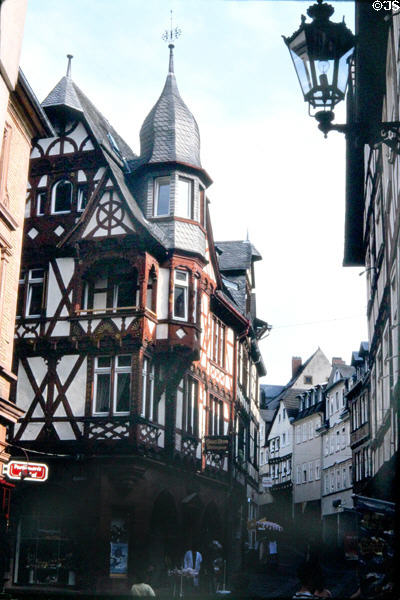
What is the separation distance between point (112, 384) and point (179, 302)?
4.10 m

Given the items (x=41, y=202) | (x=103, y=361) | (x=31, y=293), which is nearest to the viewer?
(x=103, y=361)

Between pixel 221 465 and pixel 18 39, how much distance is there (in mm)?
29251

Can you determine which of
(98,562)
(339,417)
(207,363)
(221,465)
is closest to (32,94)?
(98,562)

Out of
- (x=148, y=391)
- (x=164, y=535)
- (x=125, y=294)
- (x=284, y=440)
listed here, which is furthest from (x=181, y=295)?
(x=284, y=440)

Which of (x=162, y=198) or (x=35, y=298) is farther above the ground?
(x=162, y=198)

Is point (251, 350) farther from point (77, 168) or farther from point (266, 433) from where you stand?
point (266, 433)

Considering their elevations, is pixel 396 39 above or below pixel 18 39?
above

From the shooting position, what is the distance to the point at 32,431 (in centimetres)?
2872

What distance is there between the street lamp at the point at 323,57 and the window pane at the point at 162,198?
23.2 meters

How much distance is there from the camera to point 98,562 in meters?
26.8

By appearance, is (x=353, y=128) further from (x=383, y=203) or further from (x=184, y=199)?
(x=184, y=199)

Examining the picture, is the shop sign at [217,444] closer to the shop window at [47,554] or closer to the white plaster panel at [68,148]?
the shop window at [47,554]

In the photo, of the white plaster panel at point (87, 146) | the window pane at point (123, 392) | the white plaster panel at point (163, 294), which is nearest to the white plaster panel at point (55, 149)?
the white plaster panel at point (87, 146)

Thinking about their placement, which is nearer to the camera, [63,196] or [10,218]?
[10,218]
